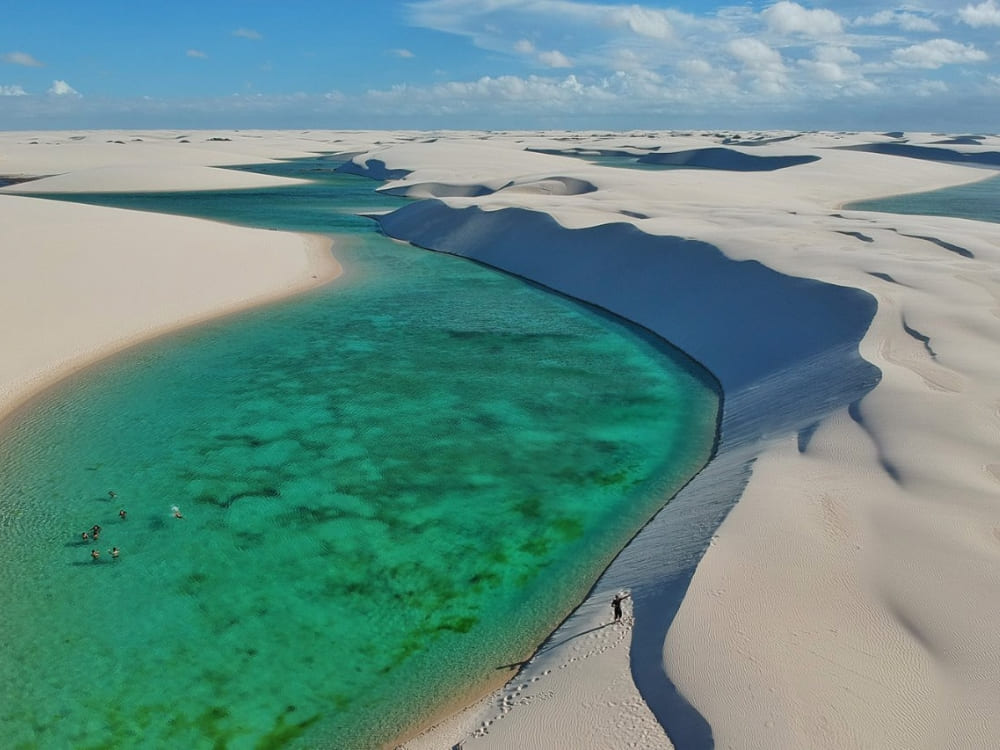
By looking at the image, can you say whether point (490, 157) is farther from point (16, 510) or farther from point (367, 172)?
point (16, 510)

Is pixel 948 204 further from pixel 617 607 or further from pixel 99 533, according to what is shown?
pixel 99 533

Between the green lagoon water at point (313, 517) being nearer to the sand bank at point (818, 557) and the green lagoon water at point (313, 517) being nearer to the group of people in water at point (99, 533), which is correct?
the group of people in water at point (99, 533)

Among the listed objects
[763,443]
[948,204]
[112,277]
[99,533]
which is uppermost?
[112,277]

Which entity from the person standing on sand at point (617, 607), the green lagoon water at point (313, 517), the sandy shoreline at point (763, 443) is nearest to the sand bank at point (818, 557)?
the sandy shoreline at point (763, 443)

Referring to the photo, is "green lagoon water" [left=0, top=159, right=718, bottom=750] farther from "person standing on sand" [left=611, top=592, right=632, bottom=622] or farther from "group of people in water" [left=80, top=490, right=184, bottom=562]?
"person standing on sand" [left=611, top=592, right=632, bottom=622]

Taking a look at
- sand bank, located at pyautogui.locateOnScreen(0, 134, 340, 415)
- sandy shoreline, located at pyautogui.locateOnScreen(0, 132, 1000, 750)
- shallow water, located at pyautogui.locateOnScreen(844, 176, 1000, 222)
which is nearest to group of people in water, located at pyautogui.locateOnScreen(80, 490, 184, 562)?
sandy shoreline, located at pyautogui.locateOnScreen(0, 132, 1000, 750)

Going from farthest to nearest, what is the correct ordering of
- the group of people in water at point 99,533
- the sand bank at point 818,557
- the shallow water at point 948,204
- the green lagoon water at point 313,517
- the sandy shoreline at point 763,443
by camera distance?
the shallow water at point 948,204 → the group of people in water at point 99,533 → the green lagoon water at point 313,517 → the sandy shoreline at point 763,443 → the sand bank at point 818,557

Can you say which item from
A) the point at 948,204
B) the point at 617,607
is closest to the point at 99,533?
the point at 617,607
